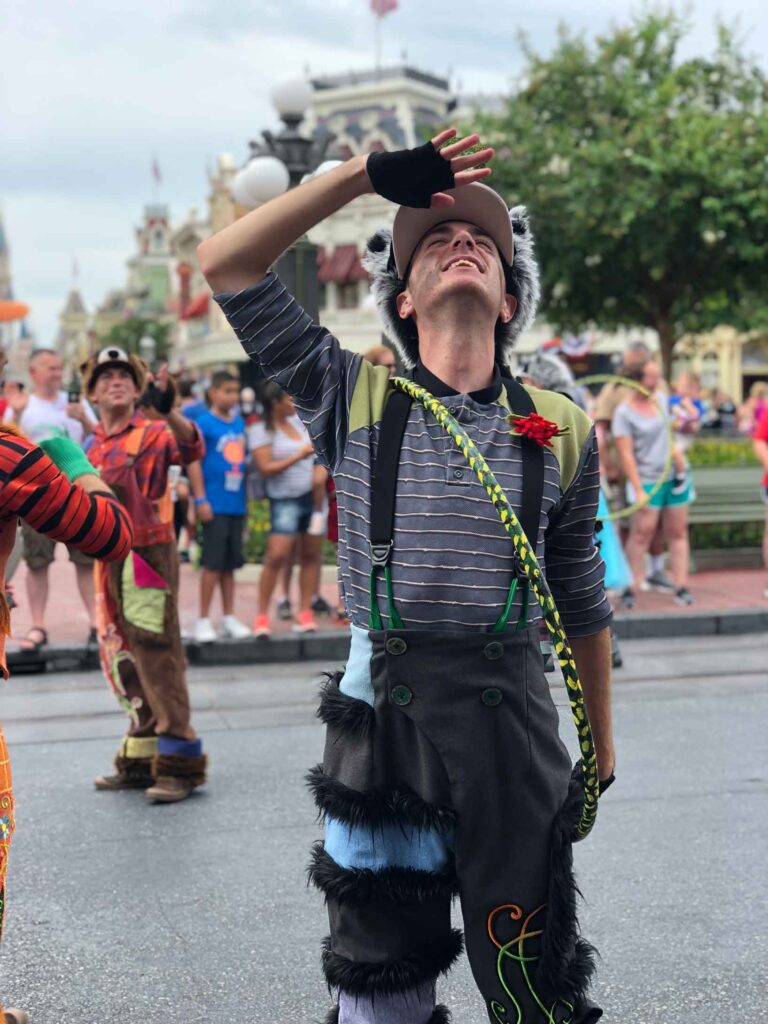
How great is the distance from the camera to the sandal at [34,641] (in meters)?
8.89

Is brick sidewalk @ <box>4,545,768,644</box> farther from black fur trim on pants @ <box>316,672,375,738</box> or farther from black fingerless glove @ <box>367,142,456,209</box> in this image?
black fingerless glove @ <box>367,142,456,209</box>

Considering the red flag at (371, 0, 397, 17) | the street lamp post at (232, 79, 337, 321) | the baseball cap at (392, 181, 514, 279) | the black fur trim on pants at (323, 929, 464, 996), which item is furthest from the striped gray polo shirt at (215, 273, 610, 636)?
the red flag at (371, 0, 397, 17)

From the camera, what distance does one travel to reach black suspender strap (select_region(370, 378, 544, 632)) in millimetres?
2449

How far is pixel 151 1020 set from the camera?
11.9 feet

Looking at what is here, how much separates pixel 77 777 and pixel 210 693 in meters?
2.03

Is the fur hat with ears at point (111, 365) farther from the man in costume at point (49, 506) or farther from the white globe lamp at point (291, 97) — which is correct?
the white globe lamp at point (291, 97)

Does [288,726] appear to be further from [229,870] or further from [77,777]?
[229,870]

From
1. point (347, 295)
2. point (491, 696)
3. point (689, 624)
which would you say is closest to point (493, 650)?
point (491, 696)

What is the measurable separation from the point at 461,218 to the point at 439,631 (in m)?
0.83

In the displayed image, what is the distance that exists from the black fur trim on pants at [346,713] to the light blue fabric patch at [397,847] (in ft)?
0.59

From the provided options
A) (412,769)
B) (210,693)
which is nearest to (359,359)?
(412,769)

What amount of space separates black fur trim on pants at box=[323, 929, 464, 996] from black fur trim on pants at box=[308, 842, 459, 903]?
0.11 m

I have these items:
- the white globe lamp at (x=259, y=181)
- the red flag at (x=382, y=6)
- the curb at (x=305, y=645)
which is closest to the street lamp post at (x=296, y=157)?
the white globe lamp at (x=259, y=181)

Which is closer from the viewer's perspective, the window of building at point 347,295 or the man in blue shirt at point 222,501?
the man in blue shirt at point 222,501
